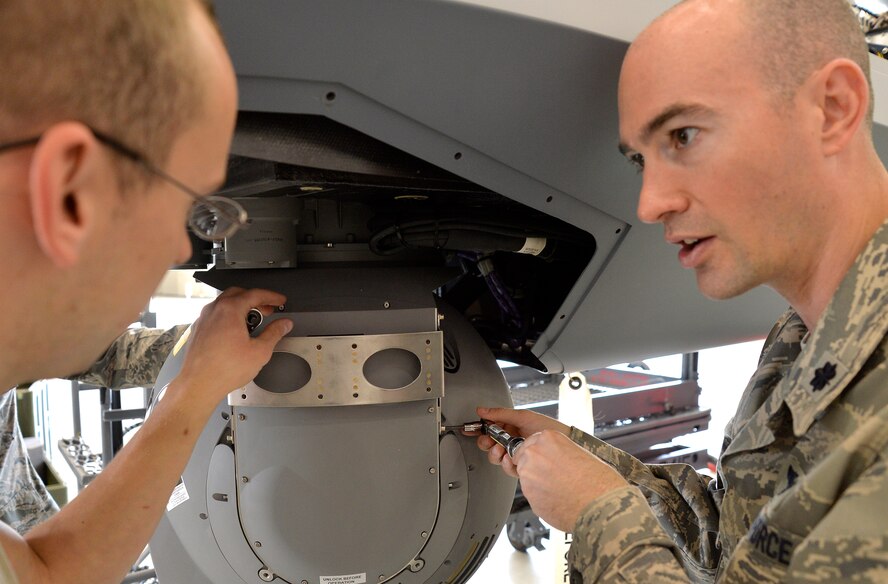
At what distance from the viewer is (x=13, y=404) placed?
2.18 m

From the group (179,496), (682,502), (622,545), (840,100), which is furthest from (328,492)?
(840,100)

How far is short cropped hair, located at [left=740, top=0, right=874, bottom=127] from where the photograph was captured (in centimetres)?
93

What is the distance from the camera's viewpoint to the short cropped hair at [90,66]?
0.53 metres

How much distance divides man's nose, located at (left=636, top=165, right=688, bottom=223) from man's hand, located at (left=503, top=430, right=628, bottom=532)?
0.39 meters

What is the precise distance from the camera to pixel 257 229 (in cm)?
130

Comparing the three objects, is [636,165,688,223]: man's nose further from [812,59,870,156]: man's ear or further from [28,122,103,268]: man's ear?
[28,122,103,268]: man's ear

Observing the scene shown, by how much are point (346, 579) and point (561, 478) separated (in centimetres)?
50

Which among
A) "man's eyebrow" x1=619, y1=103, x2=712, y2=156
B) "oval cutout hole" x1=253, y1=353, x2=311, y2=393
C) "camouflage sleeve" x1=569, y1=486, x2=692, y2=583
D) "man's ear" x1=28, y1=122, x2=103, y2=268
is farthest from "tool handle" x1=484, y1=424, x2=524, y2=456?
"man's ear" x1=28, y1=122, x2=103, y2=268

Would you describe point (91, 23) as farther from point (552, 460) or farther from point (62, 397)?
A: point (62, 397)

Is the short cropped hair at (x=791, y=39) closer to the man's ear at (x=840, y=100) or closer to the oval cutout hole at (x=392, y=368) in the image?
the man's ear at (x=840, y=100)

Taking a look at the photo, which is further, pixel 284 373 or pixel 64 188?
pixel 284 373

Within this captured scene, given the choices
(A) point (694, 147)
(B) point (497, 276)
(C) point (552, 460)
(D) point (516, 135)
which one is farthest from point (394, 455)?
(A) point (694, 147)

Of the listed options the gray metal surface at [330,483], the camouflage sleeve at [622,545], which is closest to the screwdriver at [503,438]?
the gray metal surface at [330,483]

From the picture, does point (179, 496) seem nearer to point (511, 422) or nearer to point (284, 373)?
point (284, 373)
